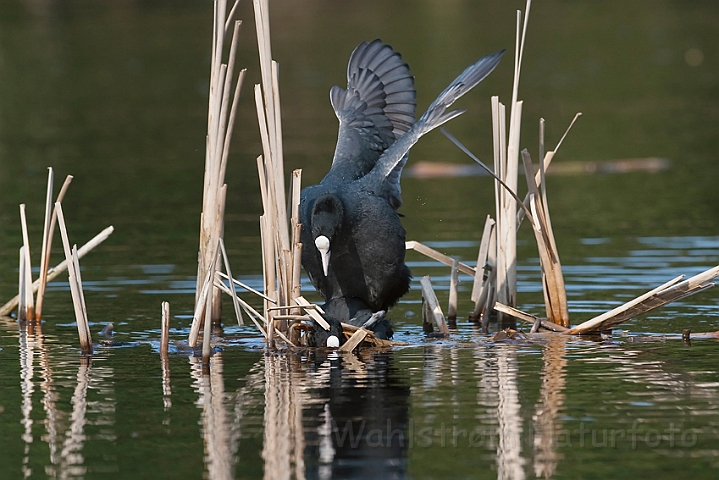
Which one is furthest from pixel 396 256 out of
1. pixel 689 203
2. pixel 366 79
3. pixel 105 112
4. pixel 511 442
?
pixel 105 112

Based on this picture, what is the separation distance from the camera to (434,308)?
770 centimetres

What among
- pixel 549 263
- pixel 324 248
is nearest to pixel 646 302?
pixel 549 263

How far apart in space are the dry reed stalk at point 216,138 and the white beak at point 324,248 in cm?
62

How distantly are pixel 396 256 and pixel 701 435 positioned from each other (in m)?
2.64

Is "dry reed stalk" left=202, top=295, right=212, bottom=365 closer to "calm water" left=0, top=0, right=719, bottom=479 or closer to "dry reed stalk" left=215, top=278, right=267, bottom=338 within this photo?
"calm water" left=0, top=0, right=719, bottom=479

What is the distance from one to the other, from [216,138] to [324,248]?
1.04m

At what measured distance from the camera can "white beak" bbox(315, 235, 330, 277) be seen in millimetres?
6957

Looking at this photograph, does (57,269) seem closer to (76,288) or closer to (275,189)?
(76,288)

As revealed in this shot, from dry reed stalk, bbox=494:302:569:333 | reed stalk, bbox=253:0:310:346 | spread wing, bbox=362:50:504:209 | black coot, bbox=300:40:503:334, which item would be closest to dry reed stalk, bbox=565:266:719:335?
dry reed stalk, bbox=494:302:569:333

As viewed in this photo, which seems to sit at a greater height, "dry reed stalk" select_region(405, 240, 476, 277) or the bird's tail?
the bird's tail

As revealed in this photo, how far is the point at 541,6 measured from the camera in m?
52.2

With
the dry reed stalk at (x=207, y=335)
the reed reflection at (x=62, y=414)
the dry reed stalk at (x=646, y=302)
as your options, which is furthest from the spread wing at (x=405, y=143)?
the reed reflection at (x=62, y=414)

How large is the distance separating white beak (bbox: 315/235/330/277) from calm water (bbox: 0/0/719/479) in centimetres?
57

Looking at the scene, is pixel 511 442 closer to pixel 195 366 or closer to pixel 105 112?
pixel 195 366
